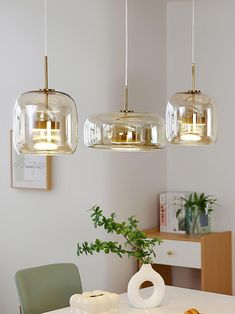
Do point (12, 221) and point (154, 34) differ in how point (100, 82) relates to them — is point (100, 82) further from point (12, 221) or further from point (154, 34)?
point (12, 221)

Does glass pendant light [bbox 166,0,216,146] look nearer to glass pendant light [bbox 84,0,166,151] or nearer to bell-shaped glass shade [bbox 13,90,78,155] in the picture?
glass pendant light [bbox 84,0,166,151]

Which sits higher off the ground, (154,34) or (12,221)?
(154,34)

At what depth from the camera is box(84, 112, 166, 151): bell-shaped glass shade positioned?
2.81 metres

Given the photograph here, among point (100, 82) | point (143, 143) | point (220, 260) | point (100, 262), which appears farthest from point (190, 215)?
point (143, 143)

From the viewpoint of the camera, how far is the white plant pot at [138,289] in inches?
138

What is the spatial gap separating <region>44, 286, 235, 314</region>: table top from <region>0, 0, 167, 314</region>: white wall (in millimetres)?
1034

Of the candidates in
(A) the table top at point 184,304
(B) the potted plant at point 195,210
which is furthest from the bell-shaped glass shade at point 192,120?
(B) the potted plant at point 195,210

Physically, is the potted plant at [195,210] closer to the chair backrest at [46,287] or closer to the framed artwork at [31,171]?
the framed artwork at [31,171]

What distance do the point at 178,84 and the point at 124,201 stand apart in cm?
101

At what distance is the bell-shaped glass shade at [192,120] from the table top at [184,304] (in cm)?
90

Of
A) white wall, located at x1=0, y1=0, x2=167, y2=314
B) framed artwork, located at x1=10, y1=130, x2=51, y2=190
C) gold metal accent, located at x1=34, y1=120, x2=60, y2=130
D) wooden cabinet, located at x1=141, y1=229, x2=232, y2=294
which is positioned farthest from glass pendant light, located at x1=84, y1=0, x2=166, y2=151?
framed artwork, located at x1=10, y1=130, x2=51, y2=190

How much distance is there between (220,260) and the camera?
4.83 metres

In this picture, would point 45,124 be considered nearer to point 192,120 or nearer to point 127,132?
point 127,132

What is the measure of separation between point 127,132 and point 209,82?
241 cm
